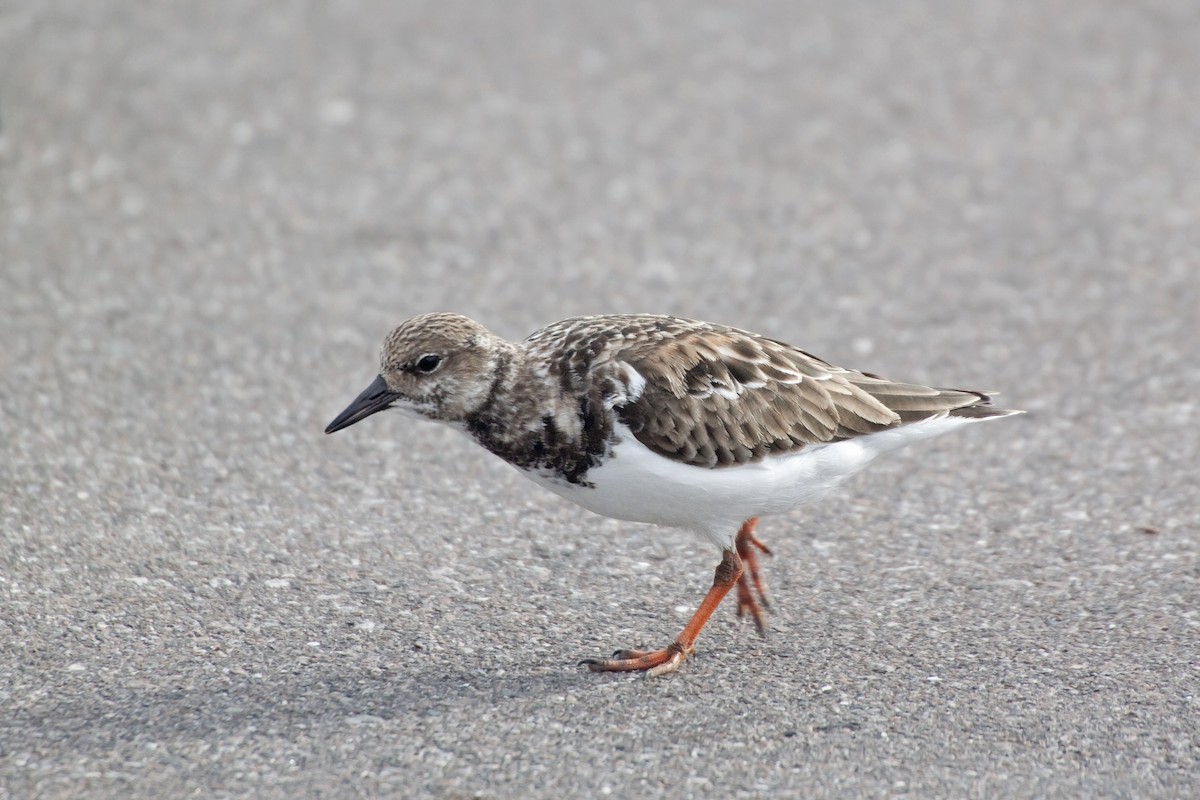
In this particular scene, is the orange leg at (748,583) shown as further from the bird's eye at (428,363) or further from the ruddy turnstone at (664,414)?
the bird's eye at (428,363)

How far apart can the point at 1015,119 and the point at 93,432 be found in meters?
6.16

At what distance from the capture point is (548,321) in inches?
Answer: 292

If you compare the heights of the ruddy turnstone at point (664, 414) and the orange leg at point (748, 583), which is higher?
the ruddy turnstone at point (664, 414)

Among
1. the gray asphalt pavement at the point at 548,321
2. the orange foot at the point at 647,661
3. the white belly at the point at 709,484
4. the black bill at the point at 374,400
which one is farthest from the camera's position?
the black bill at the point at 374,400

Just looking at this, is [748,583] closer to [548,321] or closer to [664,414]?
[664,414]

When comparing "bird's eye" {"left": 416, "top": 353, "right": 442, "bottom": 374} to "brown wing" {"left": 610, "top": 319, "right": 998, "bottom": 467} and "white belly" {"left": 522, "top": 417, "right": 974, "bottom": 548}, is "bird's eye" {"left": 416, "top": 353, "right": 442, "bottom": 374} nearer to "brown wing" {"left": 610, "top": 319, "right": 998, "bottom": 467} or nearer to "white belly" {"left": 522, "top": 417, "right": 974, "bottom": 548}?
"white belly" {"left": 522, "top": 417, "right": 974, "bottom": 548}

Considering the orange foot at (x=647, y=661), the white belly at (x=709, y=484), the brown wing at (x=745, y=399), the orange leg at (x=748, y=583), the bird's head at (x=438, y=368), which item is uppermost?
the bird's head at (x=438, y=368)

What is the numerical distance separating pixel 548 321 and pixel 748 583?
257 centimetres

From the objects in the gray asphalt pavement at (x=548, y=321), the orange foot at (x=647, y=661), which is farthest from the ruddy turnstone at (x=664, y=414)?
the gray asphalt pavement at (x=548, y=321)

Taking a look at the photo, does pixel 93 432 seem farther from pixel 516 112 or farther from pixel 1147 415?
pixel 1147 415

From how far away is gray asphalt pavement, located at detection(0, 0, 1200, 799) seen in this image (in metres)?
4.33

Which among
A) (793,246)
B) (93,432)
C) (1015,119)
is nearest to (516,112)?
(793,246)

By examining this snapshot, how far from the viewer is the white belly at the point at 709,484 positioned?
4.55 meters

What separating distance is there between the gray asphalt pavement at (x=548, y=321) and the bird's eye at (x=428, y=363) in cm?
89
